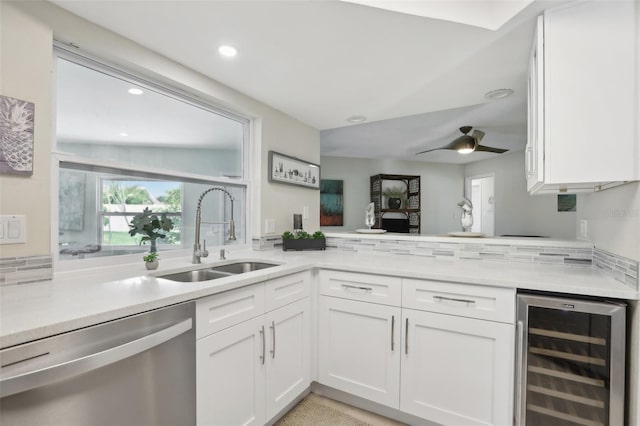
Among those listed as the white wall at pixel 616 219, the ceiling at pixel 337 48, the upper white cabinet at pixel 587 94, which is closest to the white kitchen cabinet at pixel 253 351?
the ceiling at pixel 337 48

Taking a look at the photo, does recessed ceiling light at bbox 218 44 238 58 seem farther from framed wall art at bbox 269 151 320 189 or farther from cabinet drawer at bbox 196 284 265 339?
cabinet drawer at bbox 196 284 265 339

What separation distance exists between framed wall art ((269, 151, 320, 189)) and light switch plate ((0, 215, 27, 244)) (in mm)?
1597

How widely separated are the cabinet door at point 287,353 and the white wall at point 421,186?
3878 millimetres

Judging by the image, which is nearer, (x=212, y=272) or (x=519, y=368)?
(x=519, y=368)

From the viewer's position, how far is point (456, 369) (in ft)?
5.26

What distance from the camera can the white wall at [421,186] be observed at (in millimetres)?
5930

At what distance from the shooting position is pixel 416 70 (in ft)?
6.28

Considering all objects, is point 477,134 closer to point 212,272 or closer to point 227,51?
point 227,51

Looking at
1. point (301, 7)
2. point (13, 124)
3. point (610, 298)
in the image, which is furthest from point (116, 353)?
point (610, 298)

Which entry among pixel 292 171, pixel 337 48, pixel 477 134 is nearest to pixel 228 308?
pixel 337 48

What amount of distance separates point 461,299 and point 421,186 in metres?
5.16

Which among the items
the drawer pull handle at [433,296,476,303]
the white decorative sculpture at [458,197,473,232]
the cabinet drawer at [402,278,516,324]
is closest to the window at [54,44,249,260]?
the cabinet drawer at [402,278,516,324]

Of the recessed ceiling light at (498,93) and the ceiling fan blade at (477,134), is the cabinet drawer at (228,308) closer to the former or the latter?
the recessed ceiling light at (498,93)

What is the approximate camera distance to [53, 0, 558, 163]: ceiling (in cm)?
140
